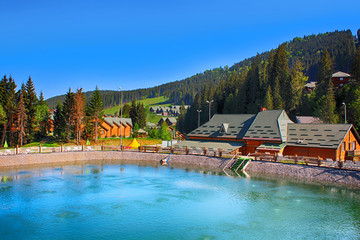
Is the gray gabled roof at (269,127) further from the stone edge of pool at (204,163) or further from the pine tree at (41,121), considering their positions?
the pine tree at (41,121)

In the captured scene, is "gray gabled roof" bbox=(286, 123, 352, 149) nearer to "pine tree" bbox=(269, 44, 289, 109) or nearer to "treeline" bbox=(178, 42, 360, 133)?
"treeline" bbox=(178, 42, 360, 133)

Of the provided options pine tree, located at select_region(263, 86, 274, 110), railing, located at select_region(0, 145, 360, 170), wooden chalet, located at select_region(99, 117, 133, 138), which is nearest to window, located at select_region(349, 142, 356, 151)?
railing, located at select_region(0, 145, 360, 170)

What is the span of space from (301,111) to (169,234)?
69513 mm

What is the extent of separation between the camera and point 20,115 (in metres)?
59.0

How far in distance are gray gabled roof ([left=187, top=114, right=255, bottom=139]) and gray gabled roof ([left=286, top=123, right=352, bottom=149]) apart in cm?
799

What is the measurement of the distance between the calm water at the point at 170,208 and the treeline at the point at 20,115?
95.5ft

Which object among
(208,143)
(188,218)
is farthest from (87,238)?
(208,143)

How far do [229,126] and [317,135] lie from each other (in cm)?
1515

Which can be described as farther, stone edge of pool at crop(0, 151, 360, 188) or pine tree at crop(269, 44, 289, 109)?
pine tree at crop(269, 44, 289, 109)

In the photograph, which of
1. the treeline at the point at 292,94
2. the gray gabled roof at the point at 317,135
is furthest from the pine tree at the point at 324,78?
the gray gabled roof at the point at 317,135

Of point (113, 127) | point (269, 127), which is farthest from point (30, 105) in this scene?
point (269, 127)

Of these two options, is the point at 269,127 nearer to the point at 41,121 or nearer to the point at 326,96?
the point at 326,96

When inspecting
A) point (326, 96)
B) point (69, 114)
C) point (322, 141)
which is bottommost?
Result: point (322, 141)

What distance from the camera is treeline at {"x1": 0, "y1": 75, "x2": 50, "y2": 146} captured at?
59.5m
